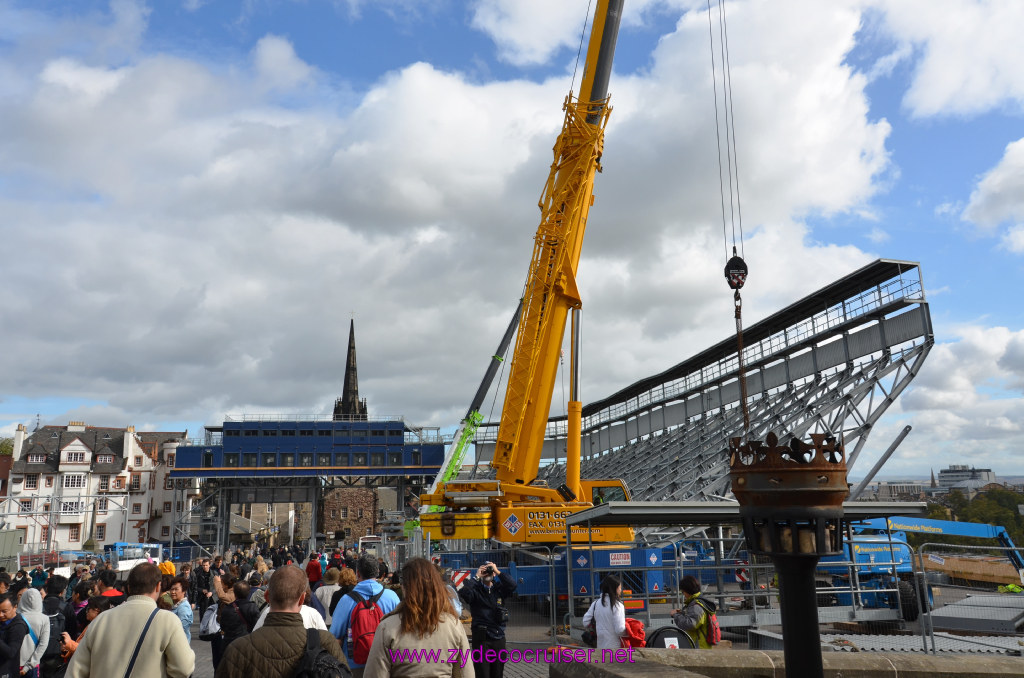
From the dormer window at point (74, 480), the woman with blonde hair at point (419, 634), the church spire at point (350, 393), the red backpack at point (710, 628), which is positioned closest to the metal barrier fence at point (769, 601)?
the red backpack at point (710, 628)

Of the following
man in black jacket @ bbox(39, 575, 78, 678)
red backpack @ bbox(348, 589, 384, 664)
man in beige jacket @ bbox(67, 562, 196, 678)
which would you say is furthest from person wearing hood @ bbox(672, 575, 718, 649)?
man in black jacket @ bbox(39, 575, 78, 678)

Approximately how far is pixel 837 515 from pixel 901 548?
1931 cm

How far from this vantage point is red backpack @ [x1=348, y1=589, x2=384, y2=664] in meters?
5.74

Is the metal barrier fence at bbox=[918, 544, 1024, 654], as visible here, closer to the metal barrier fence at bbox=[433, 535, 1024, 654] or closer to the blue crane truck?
the metal barrier fence at bbox=[433, 535, 1024, 654]

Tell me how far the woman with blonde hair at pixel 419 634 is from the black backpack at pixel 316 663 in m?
0.17

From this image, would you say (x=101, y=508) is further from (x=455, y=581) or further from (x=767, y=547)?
(x=767, y=547)

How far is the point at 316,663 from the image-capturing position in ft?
11.7

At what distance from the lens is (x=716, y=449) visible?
94.6ft

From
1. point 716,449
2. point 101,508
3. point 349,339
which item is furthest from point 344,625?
point 349,339

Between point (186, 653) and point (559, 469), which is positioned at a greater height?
point (559, 469)

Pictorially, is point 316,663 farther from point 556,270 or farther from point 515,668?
point 556,270

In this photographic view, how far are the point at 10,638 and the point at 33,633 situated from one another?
451 millimetres

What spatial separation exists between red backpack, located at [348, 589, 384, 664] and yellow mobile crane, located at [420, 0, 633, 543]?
36.5 feet

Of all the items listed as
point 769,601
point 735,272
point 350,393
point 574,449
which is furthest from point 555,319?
point 350,393
